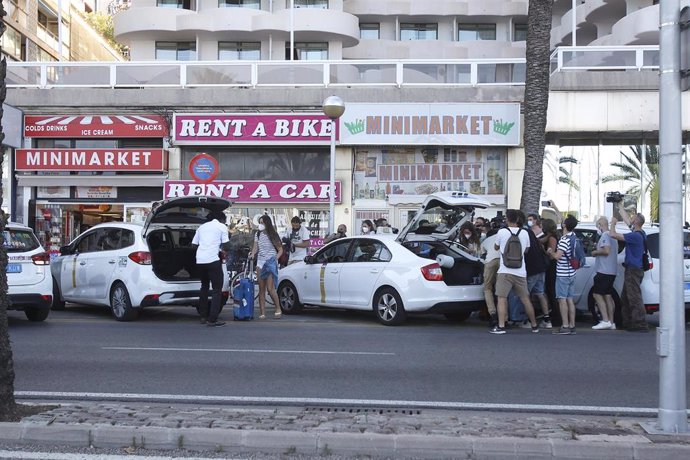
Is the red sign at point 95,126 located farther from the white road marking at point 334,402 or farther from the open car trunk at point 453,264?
the white road marking at point 334,402

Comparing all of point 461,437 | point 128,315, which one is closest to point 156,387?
point 461,437

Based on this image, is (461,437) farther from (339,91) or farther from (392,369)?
(339,91)

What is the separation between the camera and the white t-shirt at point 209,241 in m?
11.4

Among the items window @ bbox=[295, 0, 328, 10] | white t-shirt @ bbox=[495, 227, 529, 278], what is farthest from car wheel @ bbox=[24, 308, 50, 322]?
window @ bbox=[295, 0, 328, 10]

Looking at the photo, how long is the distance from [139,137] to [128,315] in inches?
425

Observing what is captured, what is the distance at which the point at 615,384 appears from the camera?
7570 millimetres

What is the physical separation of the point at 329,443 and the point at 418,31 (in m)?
30.5

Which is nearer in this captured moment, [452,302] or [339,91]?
[452,302]

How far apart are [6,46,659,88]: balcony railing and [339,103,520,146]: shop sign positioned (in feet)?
2.49

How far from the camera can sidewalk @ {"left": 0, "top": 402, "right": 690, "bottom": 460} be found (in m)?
5.06

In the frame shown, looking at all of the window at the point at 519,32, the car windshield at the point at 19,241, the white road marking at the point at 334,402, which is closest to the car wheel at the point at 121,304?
the car windshield at the point at 19,241

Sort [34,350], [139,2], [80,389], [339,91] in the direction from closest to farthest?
[80,389] < [34,350] < [339,91] < [139,2]

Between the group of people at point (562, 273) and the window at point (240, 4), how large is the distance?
21.7 m

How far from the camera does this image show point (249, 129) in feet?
69.8
